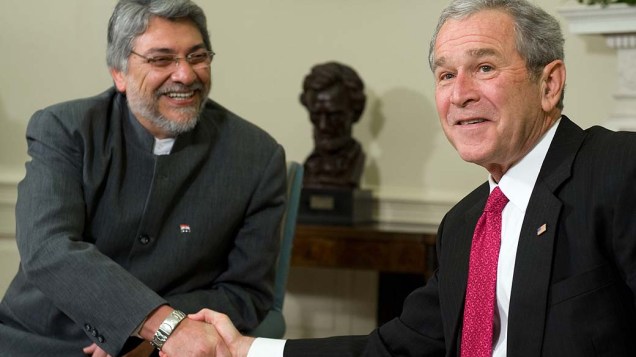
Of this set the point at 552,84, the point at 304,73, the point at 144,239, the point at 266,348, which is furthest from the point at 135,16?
the point at 304,73

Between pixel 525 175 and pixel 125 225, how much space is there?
3.93ft

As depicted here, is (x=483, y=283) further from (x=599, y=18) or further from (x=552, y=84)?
(x=599, y=18)

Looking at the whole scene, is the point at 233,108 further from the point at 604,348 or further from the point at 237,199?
the point at 604,348

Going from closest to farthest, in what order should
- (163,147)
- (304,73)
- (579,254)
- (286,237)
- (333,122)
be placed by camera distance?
(579,254) → (163,147) → (286,237) → (333,122) → (304,73)

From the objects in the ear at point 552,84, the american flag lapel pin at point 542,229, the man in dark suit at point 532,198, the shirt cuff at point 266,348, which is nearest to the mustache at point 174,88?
the shirt cuff at point 266,348

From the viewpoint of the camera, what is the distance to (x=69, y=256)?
261 centimetres

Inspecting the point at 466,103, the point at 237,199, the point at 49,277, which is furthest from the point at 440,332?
the point at 49,277

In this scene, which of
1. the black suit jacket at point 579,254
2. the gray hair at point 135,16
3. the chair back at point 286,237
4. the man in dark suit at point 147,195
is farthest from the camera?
the chair back at point 286,237

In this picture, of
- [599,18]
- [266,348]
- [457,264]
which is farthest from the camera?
[599,18]

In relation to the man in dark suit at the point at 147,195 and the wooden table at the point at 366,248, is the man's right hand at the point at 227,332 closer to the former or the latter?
the man in dark suit at the point at 147,195

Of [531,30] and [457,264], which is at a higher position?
[531,30]

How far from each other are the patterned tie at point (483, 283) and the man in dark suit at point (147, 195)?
89 centimetres

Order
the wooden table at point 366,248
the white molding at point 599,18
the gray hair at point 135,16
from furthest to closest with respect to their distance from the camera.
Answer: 1. the wooden table at point 366,248
2. the white molding at point 599,18
3. the gray hair at point 135,16

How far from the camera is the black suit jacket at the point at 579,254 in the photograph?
188 centimetres
